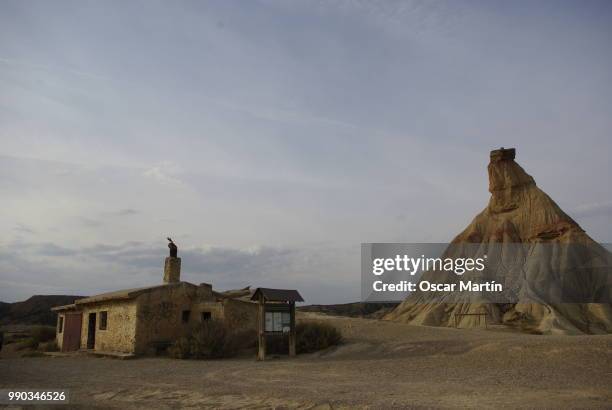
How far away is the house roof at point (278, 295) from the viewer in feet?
56.1

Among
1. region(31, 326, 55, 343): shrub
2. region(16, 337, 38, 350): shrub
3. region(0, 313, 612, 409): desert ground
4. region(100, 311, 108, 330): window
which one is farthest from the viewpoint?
region(31, 326, 55, 343): shrub

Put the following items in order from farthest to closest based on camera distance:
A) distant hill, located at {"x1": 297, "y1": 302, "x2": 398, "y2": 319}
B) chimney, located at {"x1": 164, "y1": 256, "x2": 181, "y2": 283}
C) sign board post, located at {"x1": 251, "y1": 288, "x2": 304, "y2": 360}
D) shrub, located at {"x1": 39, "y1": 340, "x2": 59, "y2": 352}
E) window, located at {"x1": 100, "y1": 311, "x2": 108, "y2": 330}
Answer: distant hill, located at {"x1": 297, "y1": 302, "x2": 398, "y2": 319} → shrub, located at {"x1": 39, "y1": 340, "x2": 59, "y2": 352} → chimney, located at {"x1": 164, "y1": 256, "x2": 181, "y2": 283} → window, located at {"x1": 100, "y1": 311, "x2": 108, "y2": 330} → sign board post, located at {"x1": 251, "y1": 288, "x2": 304, "y2": 360}

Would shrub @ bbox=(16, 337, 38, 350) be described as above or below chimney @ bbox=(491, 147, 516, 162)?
below

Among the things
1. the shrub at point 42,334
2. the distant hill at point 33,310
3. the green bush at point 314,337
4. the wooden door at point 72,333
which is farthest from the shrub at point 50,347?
the distant hill at point 33,310

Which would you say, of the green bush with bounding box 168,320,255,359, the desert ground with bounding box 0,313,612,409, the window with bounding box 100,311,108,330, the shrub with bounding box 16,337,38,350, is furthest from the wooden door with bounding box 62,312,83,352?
the green bush with bounding box 168,320,255,359

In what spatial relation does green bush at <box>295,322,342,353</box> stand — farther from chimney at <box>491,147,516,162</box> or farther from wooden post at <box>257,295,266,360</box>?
chimney at <box>491,147,516,162</box>

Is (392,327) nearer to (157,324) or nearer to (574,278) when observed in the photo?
(157,324)

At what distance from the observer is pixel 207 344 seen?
17.9 metres

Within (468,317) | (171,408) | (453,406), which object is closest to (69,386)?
(171,408)

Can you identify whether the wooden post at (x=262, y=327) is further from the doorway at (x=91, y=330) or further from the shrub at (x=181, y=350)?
the doorway at (x=91, y=330)

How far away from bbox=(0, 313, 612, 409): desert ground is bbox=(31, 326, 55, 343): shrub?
387 inches

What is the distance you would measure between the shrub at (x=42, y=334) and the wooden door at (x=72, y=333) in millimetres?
4538

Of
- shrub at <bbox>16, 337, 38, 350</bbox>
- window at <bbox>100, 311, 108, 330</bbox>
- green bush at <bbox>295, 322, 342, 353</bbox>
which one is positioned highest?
window at <bbox>100, 311, 108, 330</bbox>

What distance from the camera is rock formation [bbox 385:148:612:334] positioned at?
38.5 metres
